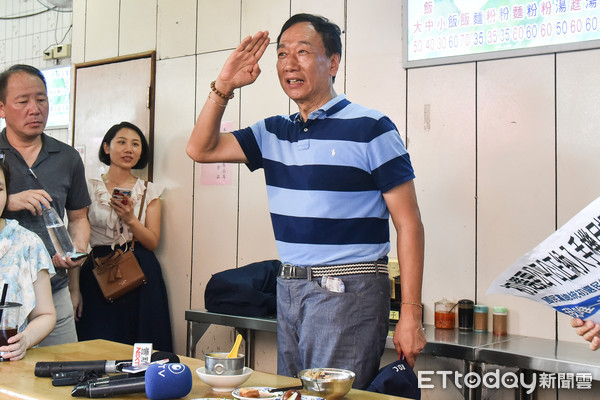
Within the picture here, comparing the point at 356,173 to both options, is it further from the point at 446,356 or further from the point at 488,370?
the point at 488,370

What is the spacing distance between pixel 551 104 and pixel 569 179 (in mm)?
359

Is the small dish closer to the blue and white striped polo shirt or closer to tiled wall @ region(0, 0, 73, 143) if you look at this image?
the blue and white striped polo shirt

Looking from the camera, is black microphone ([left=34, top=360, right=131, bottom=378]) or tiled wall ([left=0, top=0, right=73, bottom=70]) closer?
black microphone ([left=34, top=360, right=131, bottom=378])

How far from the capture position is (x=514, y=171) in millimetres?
2947

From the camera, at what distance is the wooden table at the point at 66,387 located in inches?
55.2

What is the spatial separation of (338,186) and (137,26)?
9.80 feet

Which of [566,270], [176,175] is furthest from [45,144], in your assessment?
[566,270]

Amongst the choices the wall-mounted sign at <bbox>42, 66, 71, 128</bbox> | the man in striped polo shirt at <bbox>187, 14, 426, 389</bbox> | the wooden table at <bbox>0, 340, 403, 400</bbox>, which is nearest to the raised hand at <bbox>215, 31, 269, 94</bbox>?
the man in striped polo shirt at <bbox>187, 14, 426, 389</bbox>

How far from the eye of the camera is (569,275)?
129cm

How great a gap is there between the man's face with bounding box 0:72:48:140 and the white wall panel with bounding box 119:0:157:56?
1.57 meters

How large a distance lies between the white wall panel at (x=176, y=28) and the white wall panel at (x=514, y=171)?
6.51ft

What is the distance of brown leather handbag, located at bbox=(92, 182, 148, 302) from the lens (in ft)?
11.9

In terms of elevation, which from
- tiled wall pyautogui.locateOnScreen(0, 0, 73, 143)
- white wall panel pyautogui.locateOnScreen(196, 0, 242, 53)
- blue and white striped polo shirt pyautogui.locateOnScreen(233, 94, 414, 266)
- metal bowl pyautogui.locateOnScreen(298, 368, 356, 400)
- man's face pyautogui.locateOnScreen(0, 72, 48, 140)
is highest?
tiled wall pyautogui.locateOnScreen(0, 0, 73, 143)

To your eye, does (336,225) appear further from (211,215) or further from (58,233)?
(211,215)
